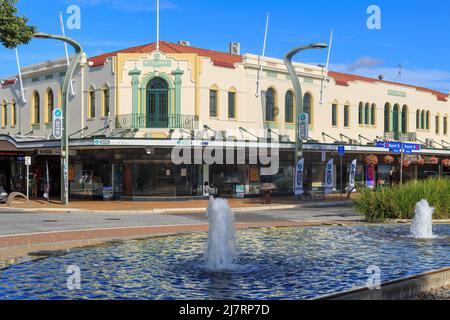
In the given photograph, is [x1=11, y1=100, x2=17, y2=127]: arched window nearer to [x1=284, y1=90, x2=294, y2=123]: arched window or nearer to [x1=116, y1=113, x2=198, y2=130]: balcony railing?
[x1=116, y1=113, x2=198, y2=130]: balcony railing

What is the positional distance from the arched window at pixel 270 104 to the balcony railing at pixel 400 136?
11707 millimetres

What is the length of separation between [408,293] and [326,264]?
270cm

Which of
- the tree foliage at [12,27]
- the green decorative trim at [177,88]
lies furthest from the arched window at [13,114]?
the tree foliage at [12,27]

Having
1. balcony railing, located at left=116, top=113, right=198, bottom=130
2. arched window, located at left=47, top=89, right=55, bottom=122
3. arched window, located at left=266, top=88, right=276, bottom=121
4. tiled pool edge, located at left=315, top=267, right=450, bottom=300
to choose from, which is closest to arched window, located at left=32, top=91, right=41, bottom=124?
arched window, located at left=47, top=89, right=55, bottom=122

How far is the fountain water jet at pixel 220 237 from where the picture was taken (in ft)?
33.4

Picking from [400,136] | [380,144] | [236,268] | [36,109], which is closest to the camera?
[236,268]

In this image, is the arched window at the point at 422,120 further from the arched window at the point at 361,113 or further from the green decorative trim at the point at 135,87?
the green decorative trim at the point at 135,87

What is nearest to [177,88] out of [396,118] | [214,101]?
[214,101]

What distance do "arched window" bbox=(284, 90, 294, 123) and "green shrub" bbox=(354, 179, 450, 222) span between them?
60.4ft

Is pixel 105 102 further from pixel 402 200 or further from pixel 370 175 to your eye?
pixel 370 175

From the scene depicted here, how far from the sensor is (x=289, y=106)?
38188mm

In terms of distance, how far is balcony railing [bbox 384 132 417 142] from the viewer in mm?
44438

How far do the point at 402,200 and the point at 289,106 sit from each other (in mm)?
20013

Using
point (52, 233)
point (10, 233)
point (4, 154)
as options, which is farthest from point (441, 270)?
point (4, 154)
